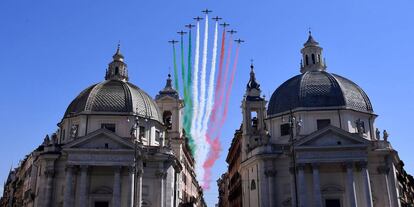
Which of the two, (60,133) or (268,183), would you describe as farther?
(60,133)

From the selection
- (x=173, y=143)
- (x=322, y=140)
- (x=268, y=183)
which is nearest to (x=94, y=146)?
(x=173, y=143)

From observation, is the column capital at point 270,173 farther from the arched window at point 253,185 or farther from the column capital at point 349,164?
the column capital at point 349,164

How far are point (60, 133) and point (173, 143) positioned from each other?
52.3 feet

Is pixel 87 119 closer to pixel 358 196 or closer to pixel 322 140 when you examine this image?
pixel 322 140

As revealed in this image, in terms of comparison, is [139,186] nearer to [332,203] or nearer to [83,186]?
[83,186]

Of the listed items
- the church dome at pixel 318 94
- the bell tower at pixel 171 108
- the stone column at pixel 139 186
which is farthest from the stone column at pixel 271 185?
the bell tower at pixel 171 108

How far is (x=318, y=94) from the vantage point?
5700 cm

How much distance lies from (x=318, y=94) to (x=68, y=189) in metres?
32.1

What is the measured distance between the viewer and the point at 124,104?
187 ft

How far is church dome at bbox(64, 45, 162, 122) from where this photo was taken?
56.5 meters

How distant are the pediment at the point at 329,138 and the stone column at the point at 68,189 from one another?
2559 centimetres

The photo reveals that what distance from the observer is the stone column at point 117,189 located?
49.6 meters

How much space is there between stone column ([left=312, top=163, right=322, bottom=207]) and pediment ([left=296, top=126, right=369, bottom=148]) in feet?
8.29

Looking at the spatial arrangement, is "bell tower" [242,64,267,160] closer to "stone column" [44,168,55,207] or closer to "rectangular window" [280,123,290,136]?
"rectangular window" [280,123,290,136]
